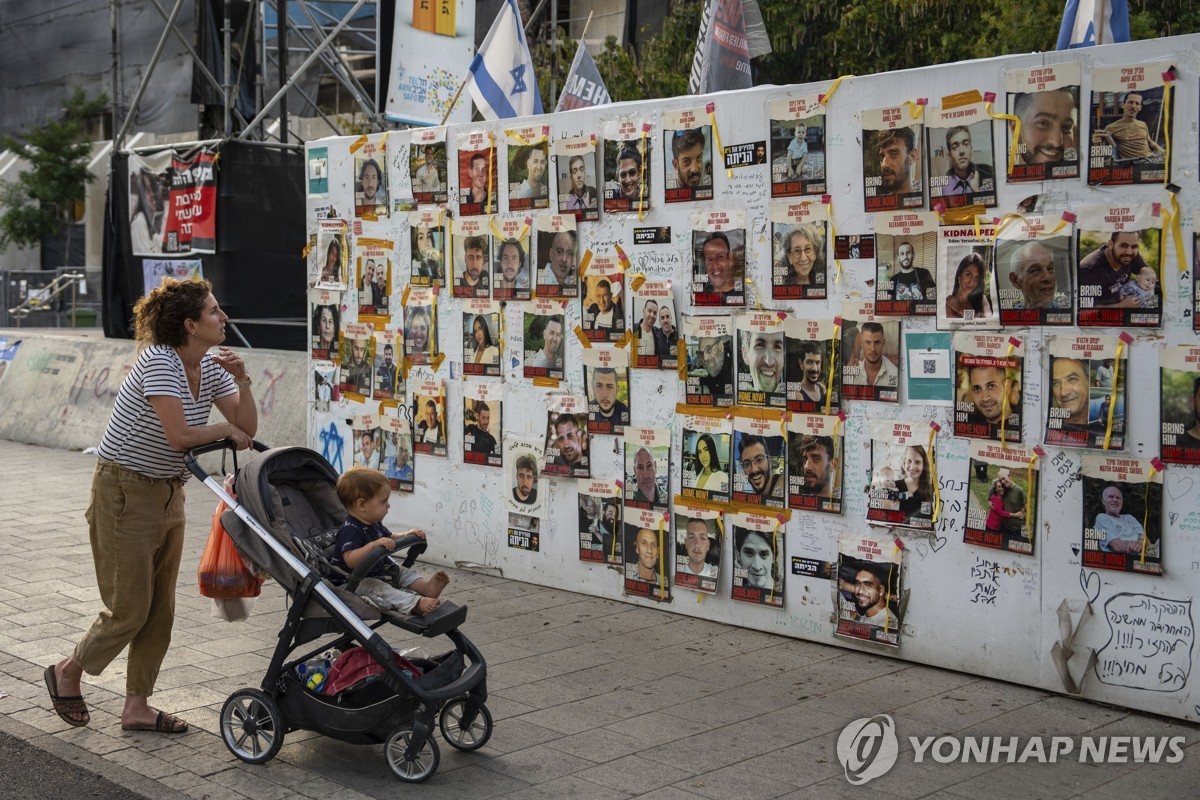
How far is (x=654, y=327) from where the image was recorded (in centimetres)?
726

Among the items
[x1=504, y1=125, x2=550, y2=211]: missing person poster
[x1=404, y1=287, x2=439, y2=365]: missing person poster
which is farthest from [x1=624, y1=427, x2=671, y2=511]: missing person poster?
[x1=404, y1=287, x2=439, y2=365]: missing person poster

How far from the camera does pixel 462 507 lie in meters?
8.43

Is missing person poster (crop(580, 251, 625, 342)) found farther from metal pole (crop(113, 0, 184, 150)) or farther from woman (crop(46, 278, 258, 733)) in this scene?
metal pole (crop(113, 0, 184, 150))

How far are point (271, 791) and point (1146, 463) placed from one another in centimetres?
372

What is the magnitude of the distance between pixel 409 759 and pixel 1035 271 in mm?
3329

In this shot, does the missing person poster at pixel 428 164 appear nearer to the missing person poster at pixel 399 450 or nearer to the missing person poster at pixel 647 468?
the missing person poster at pixel 399 450

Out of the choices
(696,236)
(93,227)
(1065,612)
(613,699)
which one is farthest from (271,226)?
(93,227)

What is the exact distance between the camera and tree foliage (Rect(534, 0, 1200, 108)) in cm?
1310

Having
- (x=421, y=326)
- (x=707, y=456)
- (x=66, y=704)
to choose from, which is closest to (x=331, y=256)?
(x=421, y=326)

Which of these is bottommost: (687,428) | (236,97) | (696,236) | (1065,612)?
(1065,612)

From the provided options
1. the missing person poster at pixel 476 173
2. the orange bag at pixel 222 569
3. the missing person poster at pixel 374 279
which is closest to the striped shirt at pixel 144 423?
the orange bag at pixel 222 569

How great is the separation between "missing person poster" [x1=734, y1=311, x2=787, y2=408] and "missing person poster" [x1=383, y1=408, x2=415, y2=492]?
8.80ft

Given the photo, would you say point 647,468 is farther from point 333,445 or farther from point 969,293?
point 333,445

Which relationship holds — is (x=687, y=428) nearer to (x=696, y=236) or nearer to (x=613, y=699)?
(x=696, y=236)
